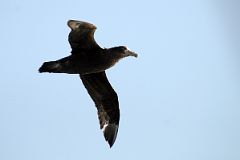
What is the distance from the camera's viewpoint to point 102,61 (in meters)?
19.0

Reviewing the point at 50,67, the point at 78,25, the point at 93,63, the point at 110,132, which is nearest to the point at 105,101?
the point at 110,132

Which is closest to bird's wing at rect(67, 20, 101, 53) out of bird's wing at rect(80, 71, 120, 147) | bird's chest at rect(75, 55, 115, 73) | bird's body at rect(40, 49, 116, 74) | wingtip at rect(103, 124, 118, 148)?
bird's body at rect(40, 49, 116, 74)

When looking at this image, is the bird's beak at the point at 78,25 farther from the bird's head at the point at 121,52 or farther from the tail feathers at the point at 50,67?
the tail feathers at the point at 50,67

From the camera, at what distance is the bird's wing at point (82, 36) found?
18547 millimetres

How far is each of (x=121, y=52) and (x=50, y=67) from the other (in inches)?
82.0

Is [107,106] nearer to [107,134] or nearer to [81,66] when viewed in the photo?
[107,134]

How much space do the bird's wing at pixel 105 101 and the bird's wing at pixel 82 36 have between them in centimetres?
162

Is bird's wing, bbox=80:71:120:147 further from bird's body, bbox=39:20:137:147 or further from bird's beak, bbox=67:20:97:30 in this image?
bird's beak, bbox=67:20:97:30

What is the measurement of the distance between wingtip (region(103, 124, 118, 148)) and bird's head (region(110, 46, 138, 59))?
272 centimetres

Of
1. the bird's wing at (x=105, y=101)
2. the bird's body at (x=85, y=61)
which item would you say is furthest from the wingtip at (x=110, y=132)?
the bird's body at (x=85, y=61)

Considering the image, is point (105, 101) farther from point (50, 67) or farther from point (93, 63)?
point (50, 67)

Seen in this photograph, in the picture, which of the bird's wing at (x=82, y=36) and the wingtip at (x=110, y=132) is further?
the wingtip at (x=110, y=132)

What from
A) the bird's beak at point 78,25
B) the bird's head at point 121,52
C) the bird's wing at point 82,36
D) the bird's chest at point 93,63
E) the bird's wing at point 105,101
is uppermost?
the bird's beak at point 78,25

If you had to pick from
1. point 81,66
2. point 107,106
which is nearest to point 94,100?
point 107,106
